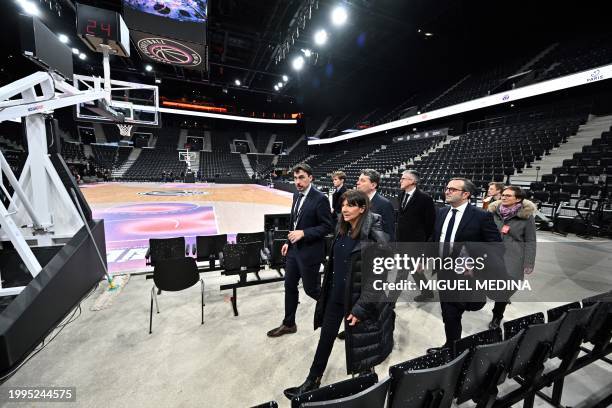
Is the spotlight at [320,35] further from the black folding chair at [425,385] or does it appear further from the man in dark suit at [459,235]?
the black folding chair at [425,385]

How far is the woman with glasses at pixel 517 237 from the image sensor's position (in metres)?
2.84

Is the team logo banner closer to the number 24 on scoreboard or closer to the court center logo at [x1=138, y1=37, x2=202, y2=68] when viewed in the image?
the court center logo at [x1=138, y1=37, x2=202, y2=68]

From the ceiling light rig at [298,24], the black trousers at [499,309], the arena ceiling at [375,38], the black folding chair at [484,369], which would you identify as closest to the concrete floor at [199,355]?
the black trousers at [499,309]

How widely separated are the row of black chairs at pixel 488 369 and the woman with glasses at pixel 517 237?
2.17ft

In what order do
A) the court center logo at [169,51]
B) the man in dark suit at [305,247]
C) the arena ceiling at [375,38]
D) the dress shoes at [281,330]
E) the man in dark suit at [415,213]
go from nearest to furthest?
the man in dark suit at [305,247], the dress shoes at [281,330], the man in dark suit at [415,213], the court center logo at [169,51], the arena ceiling at [375,38]

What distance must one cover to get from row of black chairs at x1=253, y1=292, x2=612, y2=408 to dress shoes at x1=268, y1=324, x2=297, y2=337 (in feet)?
4.20

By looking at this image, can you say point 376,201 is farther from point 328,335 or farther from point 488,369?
point 488,369

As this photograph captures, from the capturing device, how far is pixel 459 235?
2.29 metres

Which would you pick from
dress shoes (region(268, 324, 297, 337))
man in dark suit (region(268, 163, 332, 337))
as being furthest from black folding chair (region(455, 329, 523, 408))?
dress shoes (region(268, 324, 297, 337))

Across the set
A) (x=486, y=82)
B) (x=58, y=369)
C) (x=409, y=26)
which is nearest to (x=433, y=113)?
(x=486, y=82)

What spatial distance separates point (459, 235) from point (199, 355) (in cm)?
258

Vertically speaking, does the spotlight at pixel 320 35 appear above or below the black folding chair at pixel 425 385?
above

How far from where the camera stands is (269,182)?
A: 79.3 feet

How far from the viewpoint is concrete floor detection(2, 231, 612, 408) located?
198 centimetres
